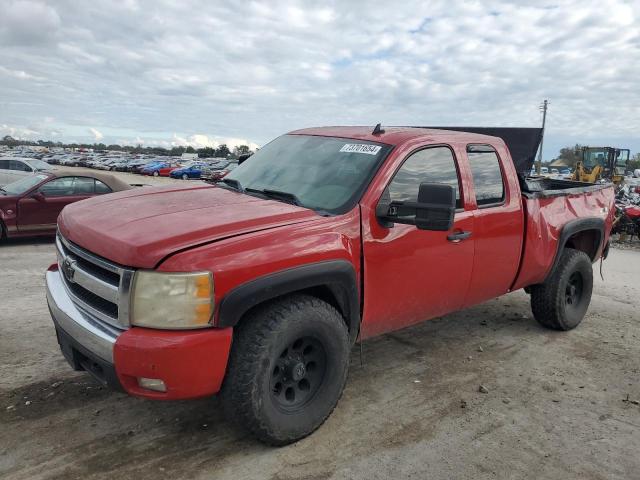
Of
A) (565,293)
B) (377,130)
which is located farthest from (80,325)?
(565,293)

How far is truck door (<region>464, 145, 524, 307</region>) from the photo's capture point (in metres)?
4.35

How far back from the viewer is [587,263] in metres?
5.66

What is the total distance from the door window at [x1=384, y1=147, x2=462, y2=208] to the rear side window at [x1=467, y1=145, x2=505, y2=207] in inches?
9.7

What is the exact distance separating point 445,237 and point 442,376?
119 cm

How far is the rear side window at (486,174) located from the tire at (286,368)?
181 centimetres

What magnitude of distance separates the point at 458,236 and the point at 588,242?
2666 mm

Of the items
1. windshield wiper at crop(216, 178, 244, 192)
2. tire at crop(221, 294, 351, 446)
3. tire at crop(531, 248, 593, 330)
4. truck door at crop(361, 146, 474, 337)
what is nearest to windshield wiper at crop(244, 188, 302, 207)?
windshield wiper at crop(216, 178, 244, 192)

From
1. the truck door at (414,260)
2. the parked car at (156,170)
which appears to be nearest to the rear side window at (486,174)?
the truck door at (414,260)

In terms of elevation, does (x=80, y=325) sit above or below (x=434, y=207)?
below

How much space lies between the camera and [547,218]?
499 cm

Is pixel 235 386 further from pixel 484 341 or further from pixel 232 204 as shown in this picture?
pixel 484 341

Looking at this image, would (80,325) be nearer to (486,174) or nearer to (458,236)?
(458,236)

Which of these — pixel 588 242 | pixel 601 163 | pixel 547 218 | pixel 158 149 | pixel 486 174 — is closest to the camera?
pixel 486 174

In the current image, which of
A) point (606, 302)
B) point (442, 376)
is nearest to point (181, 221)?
point (442, 376)
